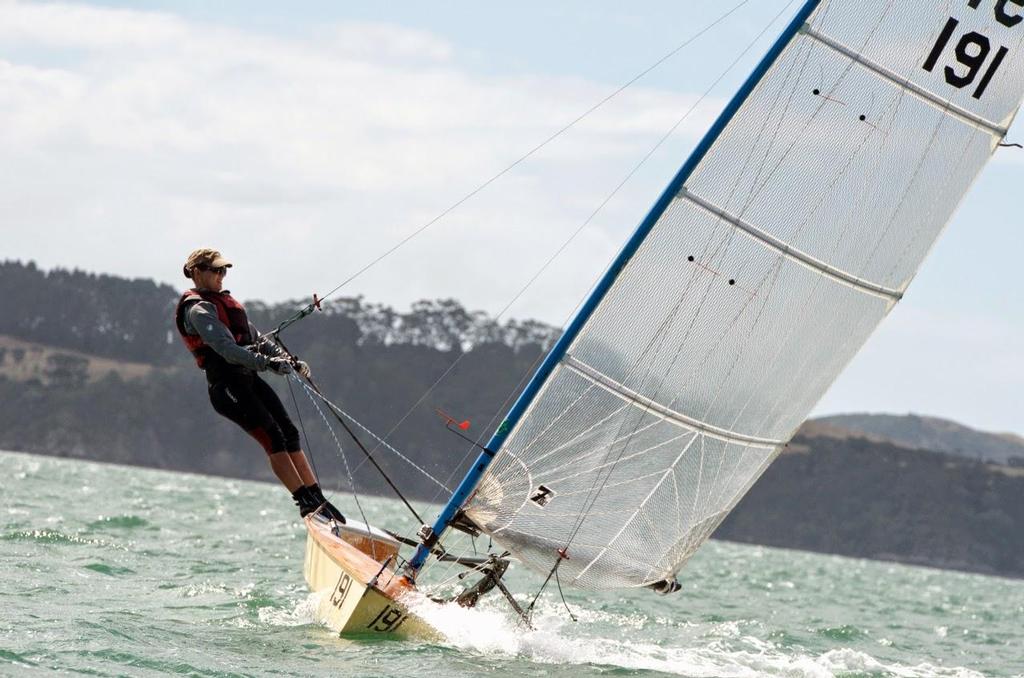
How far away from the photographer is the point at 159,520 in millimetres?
19625

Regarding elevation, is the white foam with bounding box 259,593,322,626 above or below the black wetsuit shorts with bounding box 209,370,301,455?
A: below

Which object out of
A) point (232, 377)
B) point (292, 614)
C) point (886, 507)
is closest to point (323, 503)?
point (292, 614)

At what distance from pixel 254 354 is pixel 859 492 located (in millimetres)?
95497

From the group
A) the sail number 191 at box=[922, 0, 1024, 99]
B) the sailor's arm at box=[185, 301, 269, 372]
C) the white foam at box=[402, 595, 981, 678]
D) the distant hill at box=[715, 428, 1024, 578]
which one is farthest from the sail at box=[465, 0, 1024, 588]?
the distant hill at box=[715, 428, 1024, 578]

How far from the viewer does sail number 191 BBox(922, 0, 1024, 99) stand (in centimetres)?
938

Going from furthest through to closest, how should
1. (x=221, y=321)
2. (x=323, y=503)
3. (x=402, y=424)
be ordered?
(x=402, y=424) → (x=323, y=503) → (x=221, y=321)

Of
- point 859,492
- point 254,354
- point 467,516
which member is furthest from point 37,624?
point 859,492

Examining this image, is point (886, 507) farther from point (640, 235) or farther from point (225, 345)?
point (225, 345)

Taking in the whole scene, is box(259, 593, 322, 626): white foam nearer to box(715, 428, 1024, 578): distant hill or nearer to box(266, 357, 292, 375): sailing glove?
box(266, 357, 292, 375): sailing glove

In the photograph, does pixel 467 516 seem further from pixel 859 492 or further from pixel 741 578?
pixel 859 492

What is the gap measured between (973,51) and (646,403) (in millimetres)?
2793

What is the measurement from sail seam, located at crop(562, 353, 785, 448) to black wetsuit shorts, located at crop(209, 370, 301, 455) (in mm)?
1856

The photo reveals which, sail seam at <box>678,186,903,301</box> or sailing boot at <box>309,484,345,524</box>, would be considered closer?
sail seam at <box>678,186,903,301</box>

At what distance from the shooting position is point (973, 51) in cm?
941
